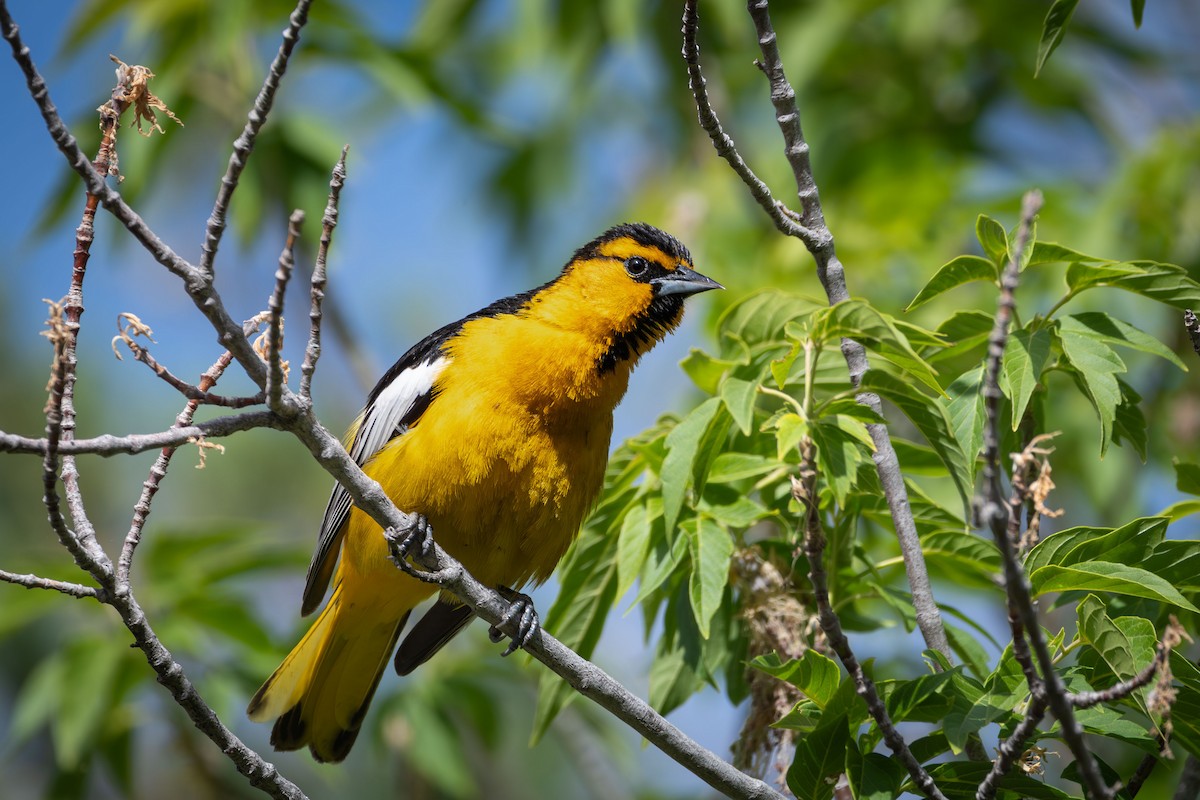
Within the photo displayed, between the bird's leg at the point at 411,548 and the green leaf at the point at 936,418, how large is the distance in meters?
1.16

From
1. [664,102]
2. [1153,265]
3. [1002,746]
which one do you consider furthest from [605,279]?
[664,102]

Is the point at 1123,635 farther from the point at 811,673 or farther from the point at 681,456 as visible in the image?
the point at 681,456

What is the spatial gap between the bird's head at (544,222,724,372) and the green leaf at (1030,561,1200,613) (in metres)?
1.71

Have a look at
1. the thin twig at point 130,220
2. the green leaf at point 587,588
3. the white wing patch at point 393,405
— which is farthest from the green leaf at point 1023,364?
the white wing patch at point 393,405

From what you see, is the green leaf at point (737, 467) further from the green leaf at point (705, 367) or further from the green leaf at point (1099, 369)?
the green leaf at point (1099, 369)

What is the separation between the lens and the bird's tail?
392cm

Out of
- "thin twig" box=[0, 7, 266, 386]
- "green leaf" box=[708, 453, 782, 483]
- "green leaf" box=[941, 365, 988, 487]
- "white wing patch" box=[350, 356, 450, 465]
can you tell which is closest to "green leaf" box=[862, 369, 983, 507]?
"green leaf" box=[941, 365, 988, 487]

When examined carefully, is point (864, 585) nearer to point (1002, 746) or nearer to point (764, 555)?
point (764, 555)

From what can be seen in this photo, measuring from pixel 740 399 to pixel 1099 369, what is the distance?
2.63ft

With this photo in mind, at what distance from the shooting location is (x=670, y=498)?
8.61 feet

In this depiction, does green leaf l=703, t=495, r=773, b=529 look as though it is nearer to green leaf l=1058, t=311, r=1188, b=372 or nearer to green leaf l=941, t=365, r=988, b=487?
green leaf l=941, t=365, r=988, b=487

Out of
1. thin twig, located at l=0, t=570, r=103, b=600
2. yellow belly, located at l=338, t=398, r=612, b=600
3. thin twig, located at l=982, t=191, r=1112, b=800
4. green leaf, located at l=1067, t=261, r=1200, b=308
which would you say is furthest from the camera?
yellow belly, located at l=338, t=398, r=612, b=600

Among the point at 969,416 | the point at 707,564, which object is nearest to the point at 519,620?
the point at 707,564

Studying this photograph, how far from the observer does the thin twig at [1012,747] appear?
205 centimetres
